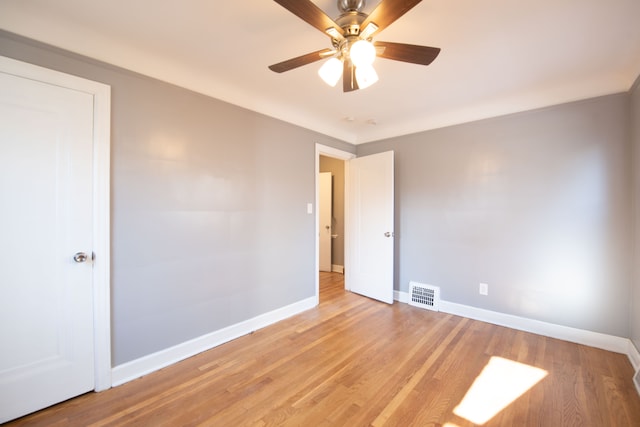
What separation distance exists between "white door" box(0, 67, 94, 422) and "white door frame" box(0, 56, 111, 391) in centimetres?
3

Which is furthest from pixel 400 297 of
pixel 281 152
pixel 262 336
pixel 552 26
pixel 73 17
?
pixel 73 17

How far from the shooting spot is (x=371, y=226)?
3707 mm

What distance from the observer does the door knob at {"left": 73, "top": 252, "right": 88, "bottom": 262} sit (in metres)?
1.73

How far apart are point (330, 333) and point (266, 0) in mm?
2704

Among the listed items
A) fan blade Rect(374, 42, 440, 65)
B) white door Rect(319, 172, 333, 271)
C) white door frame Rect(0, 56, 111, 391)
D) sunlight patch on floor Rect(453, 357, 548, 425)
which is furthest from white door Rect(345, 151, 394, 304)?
white door frame Rect(0, 56, 111, 391)

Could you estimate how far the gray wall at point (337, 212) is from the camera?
5.21 meters

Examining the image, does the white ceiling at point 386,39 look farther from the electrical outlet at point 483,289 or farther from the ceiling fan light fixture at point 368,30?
the electrical outlet at point 483,289

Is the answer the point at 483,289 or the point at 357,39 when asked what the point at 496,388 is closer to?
the point at 483,289

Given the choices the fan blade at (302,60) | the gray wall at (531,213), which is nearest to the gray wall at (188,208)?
the fan blade at (302,60)

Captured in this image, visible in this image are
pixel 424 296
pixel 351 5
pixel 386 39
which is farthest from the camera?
pixel 424 296

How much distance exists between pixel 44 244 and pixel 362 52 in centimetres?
216

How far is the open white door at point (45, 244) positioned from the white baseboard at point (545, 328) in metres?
3.39

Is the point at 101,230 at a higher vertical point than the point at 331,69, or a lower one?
lower

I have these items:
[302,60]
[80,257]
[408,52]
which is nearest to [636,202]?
[408,52]
